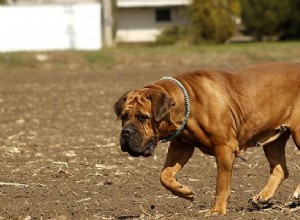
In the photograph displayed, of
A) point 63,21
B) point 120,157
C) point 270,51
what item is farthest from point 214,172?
point 63,21

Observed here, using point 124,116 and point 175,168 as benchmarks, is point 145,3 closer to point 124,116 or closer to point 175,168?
point 175,168

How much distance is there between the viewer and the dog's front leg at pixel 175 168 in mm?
9102

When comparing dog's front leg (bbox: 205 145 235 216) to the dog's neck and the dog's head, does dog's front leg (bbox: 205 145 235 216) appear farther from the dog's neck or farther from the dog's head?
the dog's head

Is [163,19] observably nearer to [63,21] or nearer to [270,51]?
[63,21]

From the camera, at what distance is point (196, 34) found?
48.3 m

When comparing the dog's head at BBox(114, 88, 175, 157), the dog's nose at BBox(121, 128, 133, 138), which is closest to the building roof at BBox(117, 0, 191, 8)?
the dog's head at BBox(114, 88, 175, 157)

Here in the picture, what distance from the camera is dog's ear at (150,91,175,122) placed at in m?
8.29

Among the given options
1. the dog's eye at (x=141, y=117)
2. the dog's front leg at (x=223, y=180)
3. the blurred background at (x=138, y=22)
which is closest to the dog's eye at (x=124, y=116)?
the dog's eye at (x=141, y=117)

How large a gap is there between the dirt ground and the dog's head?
1.05 metres

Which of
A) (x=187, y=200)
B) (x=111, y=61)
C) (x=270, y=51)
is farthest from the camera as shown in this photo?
(x=270, y=51)

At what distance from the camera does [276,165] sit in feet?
32.9

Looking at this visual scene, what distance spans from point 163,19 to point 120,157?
45.0 meters

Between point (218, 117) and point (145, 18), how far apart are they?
4943 centimetres

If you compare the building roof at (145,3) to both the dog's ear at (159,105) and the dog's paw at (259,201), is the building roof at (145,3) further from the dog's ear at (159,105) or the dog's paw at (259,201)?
the dog's ear at (159,105)
